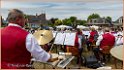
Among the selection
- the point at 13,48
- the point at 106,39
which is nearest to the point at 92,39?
the point at 106,39

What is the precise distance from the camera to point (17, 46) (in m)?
1.70

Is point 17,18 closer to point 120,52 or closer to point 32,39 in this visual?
point 32,39

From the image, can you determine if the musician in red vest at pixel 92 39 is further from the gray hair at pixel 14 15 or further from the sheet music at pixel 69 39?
the gray hair at pixel 14 15

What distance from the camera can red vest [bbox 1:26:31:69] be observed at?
1696mm

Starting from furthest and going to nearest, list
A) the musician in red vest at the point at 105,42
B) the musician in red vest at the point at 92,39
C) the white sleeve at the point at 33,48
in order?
the musician in red vest at the point at 92,39
the musician in red vest at the point at 105,42
the white sleeve at the point at 33,48

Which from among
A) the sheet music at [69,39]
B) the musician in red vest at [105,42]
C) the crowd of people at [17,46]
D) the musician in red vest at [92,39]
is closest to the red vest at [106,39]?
the musician in red vest at [105,42]

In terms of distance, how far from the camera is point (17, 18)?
5.54 feet

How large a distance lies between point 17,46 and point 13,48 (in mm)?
28

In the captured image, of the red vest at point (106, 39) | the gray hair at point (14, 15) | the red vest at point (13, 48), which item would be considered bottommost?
the red vest at point (106, 39)

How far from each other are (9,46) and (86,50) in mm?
3809

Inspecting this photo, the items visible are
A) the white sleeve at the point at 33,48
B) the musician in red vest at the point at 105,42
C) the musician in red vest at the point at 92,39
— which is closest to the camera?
the white sleeve at the point at 33,48

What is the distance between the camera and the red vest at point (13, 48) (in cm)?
170

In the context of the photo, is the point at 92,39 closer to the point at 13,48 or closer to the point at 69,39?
the point at 69,39

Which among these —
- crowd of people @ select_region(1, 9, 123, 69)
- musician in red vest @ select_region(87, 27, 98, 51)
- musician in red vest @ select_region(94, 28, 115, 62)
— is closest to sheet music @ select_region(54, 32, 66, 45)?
musician in red vest @ select_region(94, 28, 115, 62)
